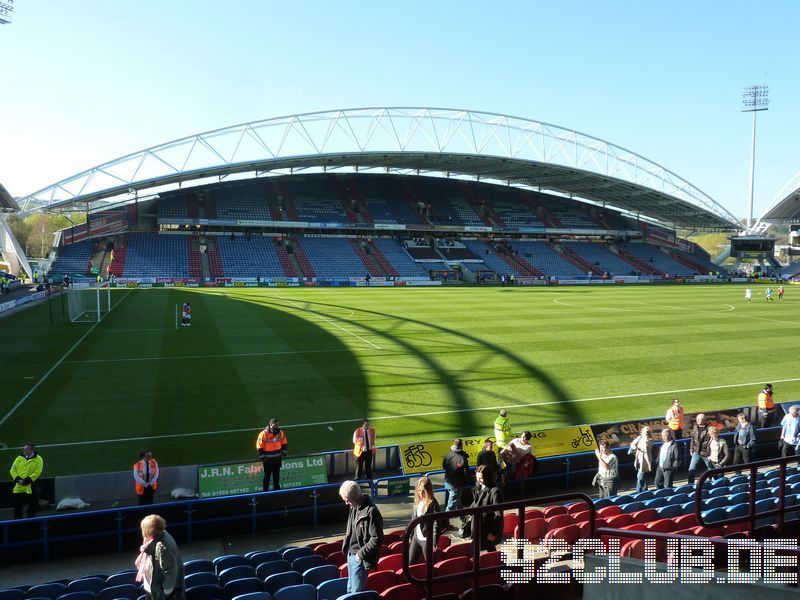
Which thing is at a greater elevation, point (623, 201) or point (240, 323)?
point (623, 201)

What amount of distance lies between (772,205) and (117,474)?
98.4m

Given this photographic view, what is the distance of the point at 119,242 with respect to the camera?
68.0m

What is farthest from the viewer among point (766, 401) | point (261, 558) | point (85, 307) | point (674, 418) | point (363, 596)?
point (85, 307)

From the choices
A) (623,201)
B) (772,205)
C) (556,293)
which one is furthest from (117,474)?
(772,205)

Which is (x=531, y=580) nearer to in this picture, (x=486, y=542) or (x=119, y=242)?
(x=486, y=542)

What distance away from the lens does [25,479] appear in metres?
10.4

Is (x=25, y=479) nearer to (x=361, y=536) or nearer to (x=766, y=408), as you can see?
(x=361, y=536)

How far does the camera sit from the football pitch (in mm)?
15969

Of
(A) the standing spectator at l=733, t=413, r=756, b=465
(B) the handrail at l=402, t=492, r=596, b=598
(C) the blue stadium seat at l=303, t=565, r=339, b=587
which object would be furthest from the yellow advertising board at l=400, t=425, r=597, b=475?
(B) the handrail at l=402, t=492, r=596, b=598

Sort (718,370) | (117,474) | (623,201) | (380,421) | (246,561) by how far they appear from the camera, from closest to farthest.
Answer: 1. (246,561)
2. (117,474)
3. (380,421)
4. (718,370)
5. (623,201)

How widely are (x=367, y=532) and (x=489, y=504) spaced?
1.34 m

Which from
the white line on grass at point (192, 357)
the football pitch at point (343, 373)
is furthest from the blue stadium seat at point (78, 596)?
the white line on grass at point (192, 357)

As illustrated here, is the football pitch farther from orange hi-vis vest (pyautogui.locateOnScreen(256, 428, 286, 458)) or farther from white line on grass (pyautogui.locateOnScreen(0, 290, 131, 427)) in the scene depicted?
orange hi-vis vest (pyautogui.locateOnScreen(256, 428, 286, 458))

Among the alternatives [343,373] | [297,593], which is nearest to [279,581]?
Result: [297,593]
